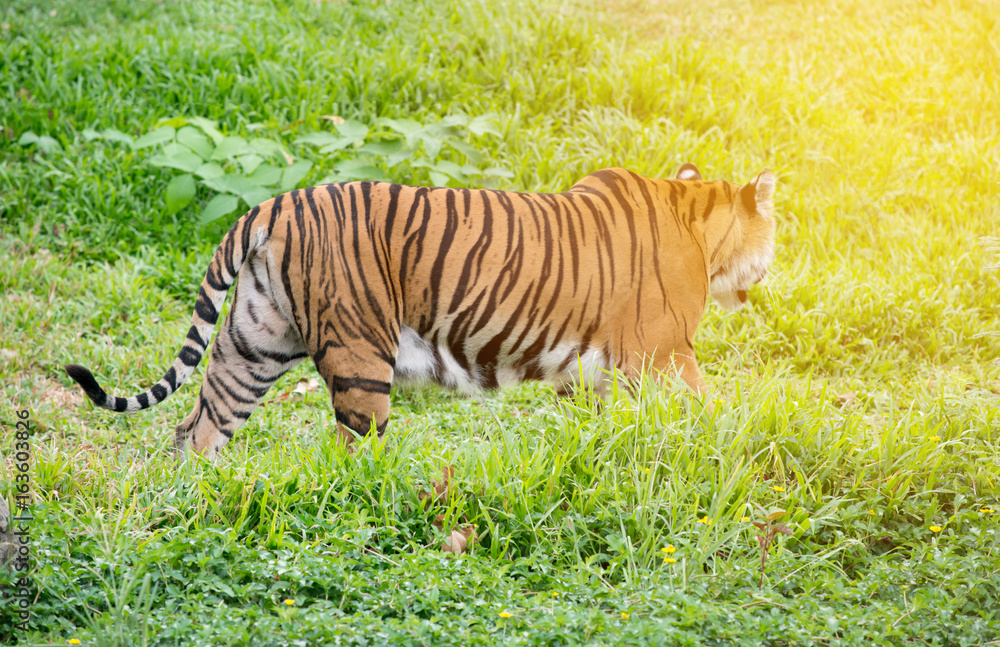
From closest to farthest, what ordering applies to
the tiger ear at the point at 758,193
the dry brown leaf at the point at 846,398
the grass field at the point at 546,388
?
the grass field at the point at 546,388 < the tiger ear at the point at 758,193 < the dry brown leaf at the point at 846,398

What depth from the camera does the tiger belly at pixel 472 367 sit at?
3447 mm

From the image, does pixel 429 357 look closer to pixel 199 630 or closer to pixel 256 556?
pixel 256 556

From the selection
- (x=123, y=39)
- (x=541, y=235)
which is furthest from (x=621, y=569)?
(x=123, y=39)

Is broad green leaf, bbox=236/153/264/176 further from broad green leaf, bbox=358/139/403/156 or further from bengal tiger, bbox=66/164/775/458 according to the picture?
bengal tiger, bbox=66/164/775/458

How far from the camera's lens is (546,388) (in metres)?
4.85

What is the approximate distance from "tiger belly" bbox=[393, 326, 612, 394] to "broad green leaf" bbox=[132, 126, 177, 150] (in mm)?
3314

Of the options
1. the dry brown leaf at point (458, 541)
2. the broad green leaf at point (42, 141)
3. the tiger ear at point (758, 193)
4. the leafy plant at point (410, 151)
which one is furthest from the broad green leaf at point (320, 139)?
the dry brown leaf at point (458, 541)

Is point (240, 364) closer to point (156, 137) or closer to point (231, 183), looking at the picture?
point (231, 183)

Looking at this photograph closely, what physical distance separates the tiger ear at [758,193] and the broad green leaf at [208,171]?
3.63 m

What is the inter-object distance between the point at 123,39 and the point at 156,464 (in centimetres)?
528

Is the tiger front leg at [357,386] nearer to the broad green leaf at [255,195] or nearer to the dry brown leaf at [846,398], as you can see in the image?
the dry brown leaf at [846,398]

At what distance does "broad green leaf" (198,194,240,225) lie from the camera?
18.3 ft

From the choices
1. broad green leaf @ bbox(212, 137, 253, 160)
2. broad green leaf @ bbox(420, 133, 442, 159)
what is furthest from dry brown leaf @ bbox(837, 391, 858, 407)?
broad green leaf @ bbox(212, 137, 253, 160)

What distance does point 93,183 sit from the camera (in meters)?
5.94
